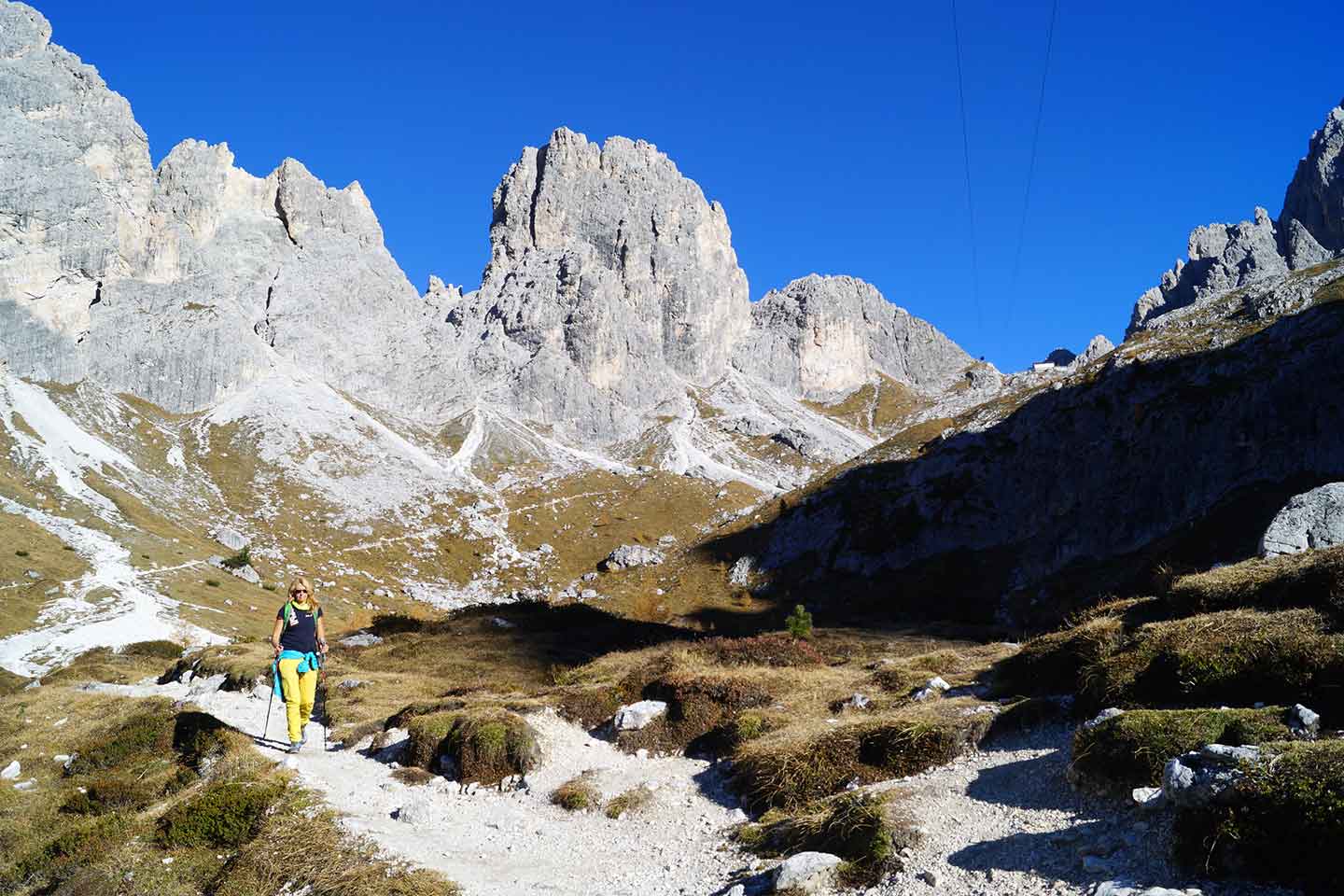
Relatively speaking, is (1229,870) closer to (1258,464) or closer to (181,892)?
(181,892)

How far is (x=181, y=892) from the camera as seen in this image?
11.6 meters

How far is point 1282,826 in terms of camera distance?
6.72 metres

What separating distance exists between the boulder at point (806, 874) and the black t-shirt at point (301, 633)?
11.1 meters

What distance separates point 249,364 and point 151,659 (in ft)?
482

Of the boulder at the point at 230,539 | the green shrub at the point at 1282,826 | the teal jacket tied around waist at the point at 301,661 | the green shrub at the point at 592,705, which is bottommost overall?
the green shrub at the point at 1282,826

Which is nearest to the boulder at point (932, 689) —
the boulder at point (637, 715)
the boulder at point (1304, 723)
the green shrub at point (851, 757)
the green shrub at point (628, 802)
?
the green shrub at point (851, 757)

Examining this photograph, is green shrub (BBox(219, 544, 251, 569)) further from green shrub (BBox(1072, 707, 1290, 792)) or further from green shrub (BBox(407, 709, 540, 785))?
green shrub (BBox(1072, 707, 1290, 792))

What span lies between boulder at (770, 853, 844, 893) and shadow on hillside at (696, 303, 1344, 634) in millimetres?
38787

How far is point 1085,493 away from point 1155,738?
70.1 metres

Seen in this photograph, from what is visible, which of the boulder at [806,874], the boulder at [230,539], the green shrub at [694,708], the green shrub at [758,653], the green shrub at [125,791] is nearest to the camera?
the boulder at [806,874]

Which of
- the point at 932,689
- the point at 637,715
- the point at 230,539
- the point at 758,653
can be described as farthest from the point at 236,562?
the point at 932,689

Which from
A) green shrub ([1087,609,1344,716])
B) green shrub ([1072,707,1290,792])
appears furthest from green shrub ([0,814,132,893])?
green shrub ([1087,609,1344,716])

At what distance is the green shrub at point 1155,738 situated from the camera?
8.98m

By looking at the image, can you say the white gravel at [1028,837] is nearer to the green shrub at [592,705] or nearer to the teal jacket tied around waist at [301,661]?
the green shrub at [592,705]
